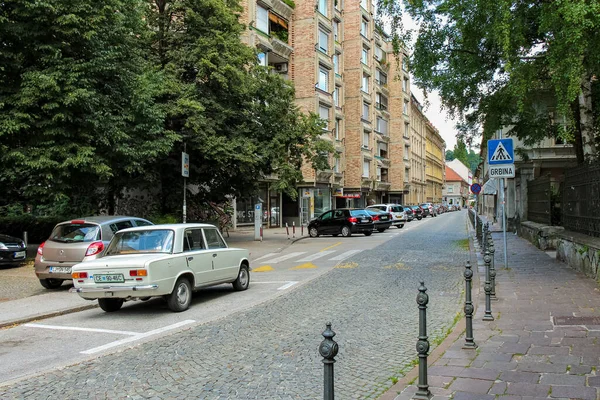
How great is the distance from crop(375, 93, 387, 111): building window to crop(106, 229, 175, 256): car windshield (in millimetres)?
54568

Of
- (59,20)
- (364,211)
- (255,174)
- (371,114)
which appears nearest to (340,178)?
(371,114)

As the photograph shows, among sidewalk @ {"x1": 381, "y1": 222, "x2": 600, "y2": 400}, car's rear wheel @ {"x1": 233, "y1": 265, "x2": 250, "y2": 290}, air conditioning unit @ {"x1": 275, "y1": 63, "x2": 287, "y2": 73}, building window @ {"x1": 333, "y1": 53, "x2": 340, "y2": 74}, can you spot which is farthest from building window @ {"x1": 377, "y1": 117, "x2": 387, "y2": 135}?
sidewalk @ {"x1": 381, "y1": 222, "x2": 600, "y2": 400}

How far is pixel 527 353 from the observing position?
551 centimetres

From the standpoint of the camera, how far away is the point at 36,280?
42.2 ft

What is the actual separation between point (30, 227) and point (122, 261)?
18.9 m

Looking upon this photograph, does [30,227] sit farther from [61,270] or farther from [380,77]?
[380,77]

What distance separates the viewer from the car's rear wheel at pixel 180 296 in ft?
28.2

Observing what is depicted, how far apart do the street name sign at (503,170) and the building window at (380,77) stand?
50788 millimetres

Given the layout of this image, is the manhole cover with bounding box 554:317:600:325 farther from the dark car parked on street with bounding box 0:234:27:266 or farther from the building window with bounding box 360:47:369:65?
the building window with bounding box 360:47:369:65

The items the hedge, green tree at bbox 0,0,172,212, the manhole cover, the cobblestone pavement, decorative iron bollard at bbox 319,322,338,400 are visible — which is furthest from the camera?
the hedge

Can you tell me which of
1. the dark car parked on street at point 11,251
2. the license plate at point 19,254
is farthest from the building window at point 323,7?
the license plate at point 19,254

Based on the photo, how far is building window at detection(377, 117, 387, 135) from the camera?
62.4m

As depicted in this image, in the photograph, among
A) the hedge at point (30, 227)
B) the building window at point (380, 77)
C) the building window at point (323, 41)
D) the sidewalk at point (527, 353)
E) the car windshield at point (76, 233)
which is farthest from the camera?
the building window at point (380, 77)

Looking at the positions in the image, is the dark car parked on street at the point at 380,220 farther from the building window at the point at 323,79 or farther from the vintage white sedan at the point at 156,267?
the vintage white sedan at the point at 156,267
